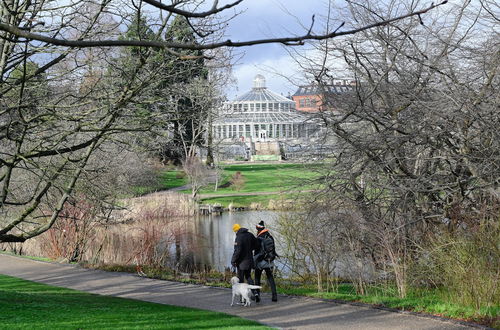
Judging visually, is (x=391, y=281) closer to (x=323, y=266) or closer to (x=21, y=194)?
(x=323, y=266)

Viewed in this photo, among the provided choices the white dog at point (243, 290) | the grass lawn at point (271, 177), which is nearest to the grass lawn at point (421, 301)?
the white dog at point (243, 290)

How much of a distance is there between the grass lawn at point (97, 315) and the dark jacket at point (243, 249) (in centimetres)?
153

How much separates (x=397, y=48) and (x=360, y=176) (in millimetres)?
2910

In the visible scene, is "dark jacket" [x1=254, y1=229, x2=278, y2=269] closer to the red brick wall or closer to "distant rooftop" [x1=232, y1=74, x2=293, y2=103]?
the red brick wall

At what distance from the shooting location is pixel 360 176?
13.2 metres

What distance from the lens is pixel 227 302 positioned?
471 inches

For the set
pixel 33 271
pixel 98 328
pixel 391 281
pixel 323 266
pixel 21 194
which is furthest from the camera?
pixel 21 194

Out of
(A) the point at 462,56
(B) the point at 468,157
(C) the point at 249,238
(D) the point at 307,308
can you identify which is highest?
(A) the point at 462,56

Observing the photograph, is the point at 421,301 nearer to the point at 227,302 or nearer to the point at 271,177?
the point at 227,302

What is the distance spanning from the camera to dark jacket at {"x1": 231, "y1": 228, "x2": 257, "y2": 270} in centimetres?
1184

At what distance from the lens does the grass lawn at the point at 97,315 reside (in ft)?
28.7

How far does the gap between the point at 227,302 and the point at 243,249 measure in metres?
1.13

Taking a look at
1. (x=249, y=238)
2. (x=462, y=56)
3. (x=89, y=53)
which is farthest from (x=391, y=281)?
(x=89, y=53)

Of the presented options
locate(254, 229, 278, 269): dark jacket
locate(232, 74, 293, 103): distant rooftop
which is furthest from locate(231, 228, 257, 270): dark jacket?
locate(232, 74, 293, 103): distant rooftop
